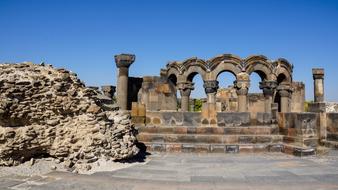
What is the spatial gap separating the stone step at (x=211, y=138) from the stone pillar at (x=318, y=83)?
5.97 metres

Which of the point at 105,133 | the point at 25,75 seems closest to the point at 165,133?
the point at 105,133

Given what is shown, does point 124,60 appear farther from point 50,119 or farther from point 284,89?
point 284,89

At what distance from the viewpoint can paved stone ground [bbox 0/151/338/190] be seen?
191 inches

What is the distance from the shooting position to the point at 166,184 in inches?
194

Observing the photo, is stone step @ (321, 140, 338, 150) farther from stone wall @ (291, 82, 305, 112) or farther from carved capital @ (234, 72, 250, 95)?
stone wall @ (291, 82, 305, 112)

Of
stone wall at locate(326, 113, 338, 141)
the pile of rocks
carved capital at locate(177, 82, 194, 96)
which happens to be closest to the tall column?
carved capital at locate(177, 82, 194, 96)

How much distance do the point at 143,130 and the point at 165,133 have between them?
0.65 metres

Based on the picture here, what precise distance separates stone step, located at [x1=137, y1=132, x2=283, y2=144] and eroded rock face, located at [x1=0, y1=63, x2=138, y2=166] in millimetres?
2329

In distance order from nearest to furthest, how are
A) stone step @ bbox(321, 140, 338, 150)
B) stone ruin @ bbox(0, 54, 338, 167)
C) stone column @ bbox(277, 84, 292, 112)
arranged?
stone ruin @ bbox(0, 54, 338, 167) < stone step @ bbox(321, 140, 338, 150) < stone column @ bbox(277, 84, 292, 112)

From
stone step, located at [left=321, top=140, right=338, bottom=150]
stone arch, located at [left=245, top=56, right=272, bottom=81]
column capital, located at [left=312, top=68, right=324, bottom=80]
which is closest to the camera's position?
stone step, located at [left=321, top=140, right=338, bottom=150]

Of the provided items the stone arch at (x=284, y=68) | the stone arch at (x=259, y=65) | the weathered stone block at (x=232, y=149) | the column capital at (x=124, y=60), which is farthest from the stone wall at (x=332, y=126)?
the column capital at (x=124, y=60)

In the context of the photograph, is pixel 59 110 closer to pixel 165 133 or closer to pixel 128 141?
pixel 128 141

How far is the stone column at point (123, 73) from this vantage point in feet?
43.6

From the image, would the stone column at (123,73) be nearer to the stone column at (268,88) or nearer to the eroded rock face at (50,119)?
the stone column at (268,88)
